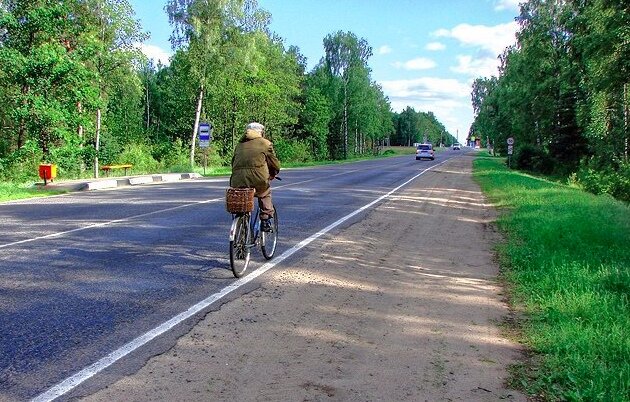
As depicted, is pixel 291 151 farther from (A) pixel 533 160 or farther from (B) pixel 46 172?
(B) pixel 46 172

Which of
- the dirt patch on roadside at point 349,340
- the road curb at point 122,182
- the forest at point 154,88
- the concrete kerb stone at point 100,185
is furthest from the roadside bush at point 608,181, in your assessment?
the forest at point 154,88

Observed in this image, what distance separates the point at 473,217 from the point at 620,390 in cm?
1035

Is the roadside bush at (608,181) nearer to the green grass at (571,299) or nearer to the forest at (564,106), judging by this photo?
the forest at (564,106)

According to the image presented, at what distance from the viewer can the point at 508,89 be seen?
5356cm

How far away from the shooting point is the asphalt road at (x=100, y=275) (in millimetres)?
4166

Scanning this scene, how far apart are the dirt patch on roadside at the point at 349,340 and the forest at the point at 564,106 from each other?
64.2 feet

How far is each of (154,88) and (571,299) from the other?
78.7 metres

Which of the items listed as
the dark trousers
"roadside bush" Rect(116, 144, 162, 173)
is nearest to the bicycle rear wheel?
the dark trousers

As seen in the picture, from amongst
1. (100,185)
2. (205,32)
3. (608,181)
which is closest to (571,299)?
(100,185)

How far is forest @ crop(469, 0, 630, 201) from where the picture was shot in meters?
29.6

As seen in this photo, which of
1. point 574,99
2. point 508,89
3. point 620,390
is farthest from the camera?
point 508,89

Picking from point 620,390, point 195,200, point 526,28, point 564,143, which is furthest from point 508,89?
point 620,390

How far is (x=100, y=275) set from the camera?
6.64 meters

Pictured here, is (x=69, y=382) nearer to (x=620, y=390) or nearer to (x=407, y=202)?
(x=620, y=390)
